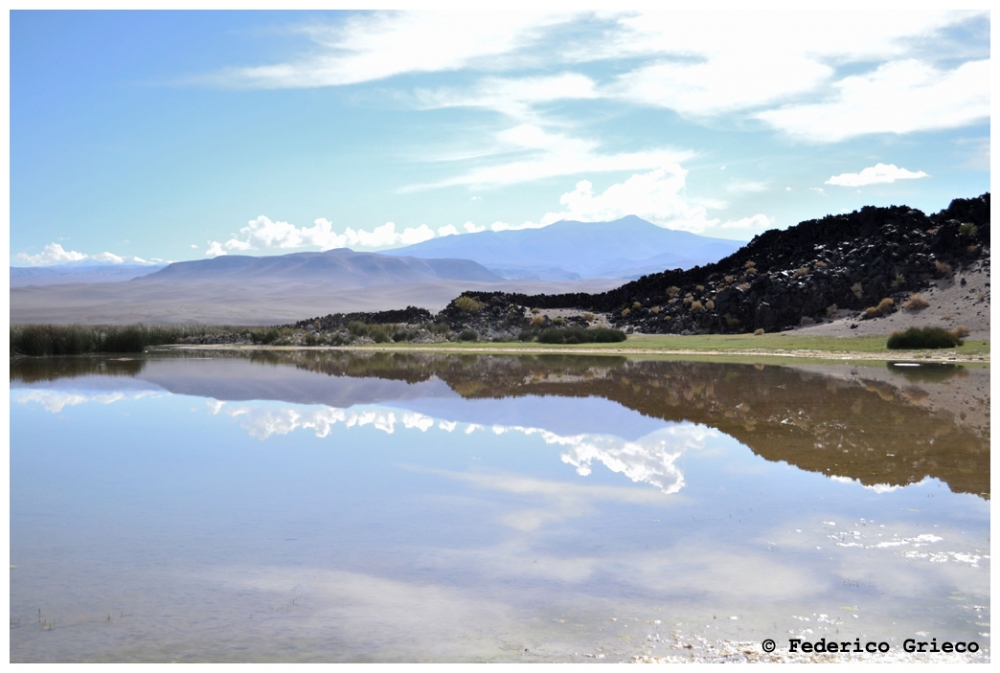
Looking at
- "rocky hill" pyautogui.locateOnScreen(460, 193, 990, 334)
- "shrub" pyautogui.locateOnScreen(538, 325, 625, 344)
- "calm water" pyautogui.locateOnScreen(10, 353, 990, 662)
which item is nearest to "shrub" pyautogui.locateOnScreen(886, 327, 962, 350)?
"rocky hill" pyautogui.locateOnScreen(460, 193, 990, 334)

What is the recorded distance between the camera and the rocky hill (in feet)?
116

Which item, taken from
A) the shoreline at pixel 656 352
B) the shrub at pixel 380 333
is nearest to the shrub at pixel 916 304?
the shoreline at pixel 656 352

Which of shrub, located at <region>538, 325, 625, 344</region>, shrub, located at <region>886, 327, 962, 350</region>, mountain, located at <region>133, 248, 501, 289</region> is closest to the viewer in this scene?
shrub, located at <region>886, 327, 962, 350</region>

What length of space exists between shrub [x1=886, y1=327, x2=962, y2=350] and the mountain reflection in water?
17.9ft

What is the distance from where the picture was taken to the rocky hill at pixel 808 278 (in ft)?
116

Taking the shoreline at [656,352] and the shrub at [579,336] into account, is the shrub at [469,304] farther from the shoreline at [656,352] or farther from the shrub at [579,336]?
the shoreline at [656,352]

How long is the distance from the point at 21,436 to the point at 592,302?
34546 mm

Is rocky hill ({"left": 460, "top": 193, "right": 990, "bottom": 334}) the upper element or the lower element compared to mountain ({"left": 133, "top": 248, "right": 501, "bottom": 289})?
lower

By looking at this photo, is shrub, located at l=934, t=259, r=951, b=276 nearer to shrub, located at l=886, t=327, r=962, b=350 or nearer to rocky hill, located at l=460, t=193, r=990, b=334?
rocky hill, located at l=460, t=193, r=990, b=334

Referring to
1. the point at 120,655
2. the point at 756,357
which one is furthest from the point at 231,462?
the point at 756,357

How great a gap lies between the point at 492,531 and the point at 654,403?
311 inches

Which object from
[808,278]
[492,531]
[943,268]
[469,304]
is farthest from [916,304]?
[492,531]

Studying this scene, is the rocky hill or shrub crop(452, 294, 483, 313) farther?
shrub crop(452, 294, 483, 313)

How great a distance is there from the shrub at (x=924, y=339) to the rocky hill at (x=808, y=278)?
25.3 feet
